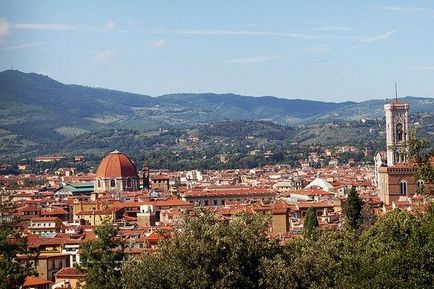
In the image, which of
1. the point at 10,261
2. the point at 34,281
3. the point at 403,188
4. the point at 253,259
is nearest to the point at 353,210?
the point at 34,281

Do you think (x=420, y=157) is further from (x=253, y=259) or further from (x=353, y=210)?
(x=353, y=210)

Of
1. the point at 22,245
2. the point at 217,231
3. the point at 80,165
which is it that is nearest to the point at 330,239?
the point at 217,231

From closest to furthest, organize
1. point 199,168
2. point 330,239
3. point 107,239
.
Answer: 1. point 330,239
2. point 107,239
3. point 199,168

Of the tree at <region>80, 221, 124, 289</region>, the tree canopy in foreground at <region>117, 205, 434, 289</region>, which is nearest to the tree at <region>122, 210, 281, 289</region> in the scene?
the tree canopy in foreground at <region>117, 205, 434, 289</region>

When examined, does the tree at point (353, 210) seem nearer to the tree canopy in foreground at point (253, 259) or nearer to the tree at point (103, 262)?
the tree at point (103, 262)

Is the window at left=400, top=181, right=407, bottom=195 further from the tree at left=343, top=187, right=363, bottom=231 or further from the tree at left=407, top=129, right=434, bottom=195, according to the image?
the tree at left=407, top=129, right=434, bottom=195

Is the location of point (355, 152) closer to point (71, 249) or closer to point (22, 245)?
point (71, 249)
